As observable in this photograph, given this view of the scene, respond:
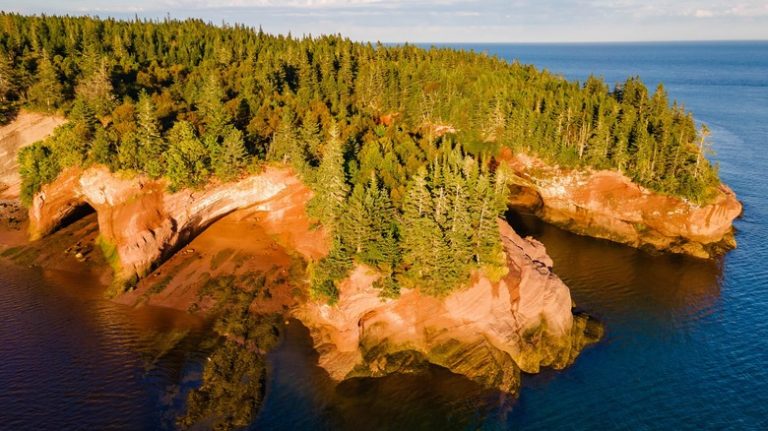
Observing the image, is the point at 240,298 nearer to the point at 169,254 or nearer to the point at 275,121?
the point at 169,254

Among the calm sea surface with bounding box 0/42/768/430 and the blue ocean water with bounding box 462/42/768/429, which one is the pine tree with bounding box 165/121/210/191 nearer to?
the calm sea surface with bounding box 0/42/768/430

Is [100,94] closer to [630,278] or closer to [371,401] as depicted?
[371,401]

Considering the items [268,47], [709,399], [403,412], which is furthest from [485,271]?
[268,47]

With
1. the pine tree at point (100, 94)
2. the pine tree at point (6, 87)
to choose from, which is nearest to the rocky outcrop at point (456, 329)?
the pine tree at point (100, 94)

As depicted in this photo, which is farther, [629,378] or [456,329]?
[456,329]

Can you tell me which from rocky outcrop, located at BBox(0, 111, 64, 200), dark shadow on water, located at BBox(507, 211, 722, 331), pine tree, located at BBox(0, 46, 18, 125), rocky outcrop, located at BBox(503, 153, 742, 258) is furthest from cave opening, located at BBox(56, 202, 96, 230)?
rocky outcrop, located at BBox(503, 153, 742, 258)

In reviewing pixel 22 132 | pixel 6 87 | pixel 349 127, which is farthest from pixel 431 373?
pixel 6 87
